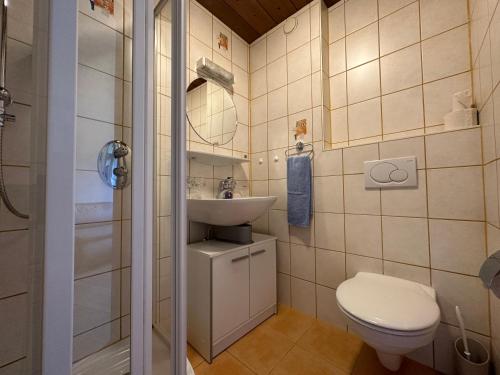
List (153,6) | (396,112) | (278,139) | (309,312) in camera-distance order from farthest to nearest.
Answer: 1. (278,139)
2. (309,312)
3. (396,112)
4. (153,6)

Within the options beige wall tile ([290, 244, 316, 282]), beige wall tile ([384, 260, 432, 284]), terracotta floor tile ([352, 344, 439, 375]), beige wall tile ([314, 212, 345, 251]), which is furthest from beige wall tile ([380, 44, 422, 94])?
terracotta floor tile ([352, 344, 439, 375])

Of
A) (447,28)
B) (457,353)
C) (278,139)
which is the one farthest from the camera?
(278,139)

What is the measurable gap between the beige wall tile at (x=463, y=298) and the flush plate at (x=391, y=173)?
0.48m

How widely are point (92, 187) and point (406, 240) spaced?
1416 millimetres

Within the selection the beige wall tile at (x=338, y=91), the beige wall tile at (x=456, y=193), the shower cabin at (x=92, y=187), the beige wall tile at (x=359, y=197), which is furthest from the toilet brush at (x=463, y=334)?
the beige wall tile at (x=338, y=91)

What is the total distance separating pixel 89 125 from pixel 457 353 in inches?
64.7

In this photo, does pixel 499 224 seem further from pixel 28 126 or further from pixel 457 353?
pixel 28 126

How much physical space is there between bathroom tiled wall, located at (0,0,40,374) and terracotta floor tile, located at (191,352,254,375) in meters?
0.81

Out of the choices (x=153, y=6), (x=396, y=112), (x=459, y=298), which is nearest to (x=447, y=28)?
(x=396, y=112)

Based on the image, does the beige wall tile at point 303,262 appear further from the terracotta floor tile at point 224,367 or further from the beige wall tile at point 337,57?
the beige wall tile at point 337,57

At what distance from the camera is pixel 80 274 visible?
422 millimetres

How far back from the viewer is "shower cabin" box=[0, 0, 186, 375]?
0.35 m

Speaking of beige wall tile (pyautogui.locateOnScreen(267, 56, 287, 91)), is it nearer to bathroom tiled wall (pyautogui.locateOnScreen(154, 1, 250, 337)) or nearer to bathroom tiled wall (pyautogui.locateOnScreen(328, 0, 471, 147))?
bathroom tiled wall (pyautogui.locateOnScreen(154, 1, 250, 337))

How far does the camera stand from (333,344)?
4.03 feet
